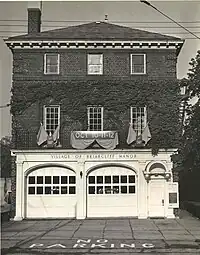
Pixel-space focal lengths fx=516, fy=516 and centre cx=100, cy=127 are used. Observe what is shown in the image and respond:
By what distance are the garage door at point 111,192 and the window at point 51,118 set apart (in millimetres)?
2161

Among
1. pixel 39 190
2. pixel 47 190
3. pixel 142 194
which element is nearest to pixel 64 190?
pixel 47 190

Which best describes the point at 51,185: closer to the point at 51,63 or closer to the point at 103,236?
the point at 51,63

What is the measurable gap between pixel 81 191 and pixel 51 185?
1.09 m

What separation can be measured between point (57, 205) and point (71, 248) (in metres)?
7.61

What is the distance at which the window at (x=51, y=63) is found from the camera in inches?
734

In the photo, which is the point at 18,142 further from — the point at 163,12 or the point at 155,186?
the point at 163,12

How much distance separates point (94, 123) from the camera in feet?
60.9

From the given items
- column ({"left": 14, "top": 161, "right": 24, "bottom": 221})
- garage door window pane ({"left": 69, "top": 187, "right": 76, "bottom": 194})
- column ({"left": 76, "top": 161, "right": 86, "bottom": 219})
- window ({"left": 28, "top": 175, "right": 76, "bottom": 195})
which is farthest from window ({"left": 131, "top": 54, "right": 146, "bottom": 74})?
column ({"left": 14, "top": 161, "right": 24, "bottom": 221})

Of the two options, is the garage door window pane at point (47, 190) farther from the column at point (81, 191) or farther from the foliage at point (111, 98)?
the foliage at point (111, 98)

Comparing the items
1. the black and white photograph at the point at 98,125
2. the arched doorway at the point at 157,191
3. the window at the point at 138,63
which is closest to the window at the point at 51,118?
the black and white photograph at the point at 98,125

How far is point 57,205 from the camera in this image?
18.2 meters

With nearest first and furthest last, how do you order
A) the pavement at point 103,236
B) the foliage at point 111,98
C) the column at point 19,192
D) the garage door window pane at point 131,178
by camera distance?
the pavement at point 103,236, the column at point 19,192, the garage door window pane at point 131,178, the foliage at point 111,98

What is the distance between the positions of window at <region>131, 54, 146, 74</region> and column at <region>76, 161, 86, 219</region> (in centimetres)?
388

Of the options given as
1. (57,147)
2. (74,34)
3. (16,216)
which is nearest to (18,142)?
(57,147)
